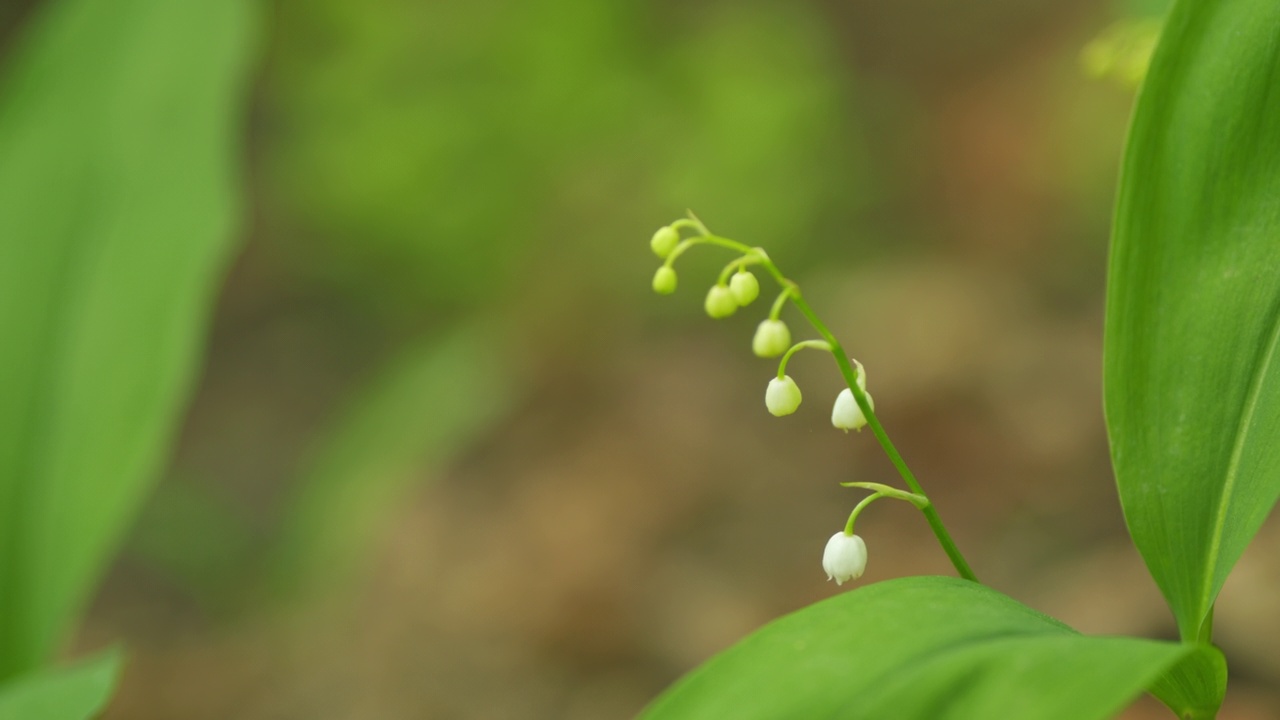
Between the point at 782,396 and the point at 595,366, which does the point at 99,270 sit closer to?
the point at 782,396

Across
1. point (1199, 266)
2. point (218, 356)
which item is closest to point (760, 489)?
point (1199, 266)

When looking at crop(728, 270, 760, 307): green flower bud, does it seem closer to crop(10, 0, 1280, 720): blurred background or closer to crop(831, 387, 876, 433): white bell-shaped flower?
crop(831, 387, 876, 433): white bell-shaped flower

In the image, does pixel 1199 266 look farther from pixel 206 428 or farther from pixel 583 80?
pixel 206 428

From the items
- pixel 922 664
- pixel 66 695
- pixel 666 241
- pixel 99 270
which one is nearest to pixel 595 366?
pixel 99 270

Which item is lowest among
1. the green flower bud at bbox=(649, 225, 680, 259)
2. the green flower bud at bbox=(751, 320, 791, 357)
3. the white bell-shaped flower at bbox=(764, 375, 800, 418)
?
the white bell-shaped flower at bbox=(764, 375, 800, 418)

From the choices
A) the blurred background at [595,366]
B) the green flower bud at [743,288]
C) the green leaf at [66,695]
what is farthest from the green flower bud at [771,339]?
the blurred background at [595,366]

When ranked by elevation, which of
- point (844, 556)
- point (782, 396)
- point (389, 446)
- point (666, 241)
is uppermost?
point (666, 241)

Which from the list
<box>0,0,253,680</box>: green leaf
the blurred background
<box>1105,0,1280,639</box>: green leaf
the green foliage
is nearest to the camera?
<box>1105,0,1280,639</box>: green leaf

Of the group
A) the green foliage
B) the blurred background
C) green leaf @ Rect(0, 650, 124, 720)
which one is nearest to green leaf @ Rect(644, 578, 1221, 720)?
green leaf @ Rect(0, 650, 124, 720)
